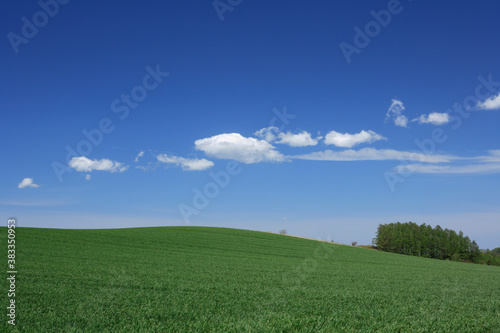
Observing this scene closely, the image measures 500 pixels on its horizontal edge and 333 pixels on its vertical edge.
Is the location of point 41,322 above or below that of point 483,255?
above

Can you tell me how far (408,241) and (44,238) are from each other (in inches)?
2821

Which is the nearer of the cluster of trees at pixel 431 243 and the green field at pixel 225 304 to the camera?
the green field at pixel 225 304

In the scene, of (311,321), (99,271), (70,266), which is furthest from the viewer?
(70,266)

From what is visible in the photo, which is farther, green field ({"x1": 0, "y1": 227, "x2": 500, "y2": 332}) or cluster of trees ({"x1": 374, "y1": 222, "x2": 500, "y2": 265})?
cluster of trees ({"x1": 374, "y1": 222, "x2": 500, "y2": 265})

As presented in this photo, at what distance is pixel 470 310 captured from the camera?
9.62 meters

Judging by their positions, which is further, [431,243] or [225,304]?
[431,243]

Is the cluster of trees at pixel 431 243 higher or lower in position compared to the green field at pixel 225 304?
lower

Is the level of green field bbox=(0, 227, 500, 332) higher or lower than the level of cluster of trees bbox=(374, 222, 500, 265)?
higher

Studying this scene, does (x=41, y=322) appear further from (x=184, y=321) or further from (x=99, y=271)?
(x=99, y=271)

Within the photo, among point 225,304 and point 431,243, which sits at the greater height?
point 225,304

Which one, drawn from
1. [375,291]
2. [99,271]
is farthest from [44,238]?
[375,291]

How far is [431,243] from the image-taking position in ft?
243

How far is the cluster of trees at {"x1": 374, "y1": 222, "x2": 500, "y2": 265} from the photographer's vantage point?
72000mm

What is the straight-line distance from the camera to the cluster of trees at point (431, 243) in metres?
72.0
